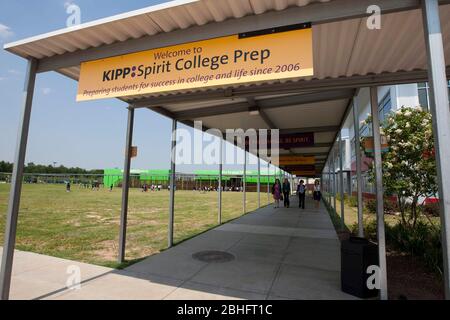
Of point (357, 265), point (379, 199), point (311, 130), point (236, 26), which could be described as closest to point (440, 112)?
point (379, 199)

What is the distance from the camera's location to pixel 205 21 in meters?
3.51

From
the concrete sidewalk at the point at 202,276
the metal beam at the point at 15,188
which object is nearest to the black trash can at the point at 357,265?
the concrete sidewalk at the point at 202,276

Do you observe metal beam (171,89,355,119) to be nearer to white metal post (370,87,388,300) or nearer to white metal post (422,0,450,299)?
white metal post (370,87,388,300)

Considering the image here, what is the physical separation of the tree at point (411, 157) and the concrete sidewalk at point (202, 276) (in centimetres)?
235

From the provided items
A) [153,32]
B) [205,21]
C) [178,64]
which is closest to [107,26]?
[153,32]

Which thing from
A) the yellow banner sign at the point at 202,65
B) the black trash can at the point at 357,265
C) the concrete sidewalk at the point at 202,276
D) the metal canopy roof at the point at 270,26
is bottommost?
the concrete sidewalk at the point at 202,276

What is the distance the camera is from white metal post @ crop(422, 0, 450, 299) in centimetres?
259

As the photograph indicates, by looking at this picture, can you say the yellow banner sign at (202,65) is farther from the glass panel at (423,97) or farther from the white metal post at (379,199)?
the glass panel at (423,97)

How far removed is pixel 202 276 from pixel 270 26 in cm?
418

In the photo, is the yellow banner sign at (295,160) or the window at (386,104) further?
the window at (386,104)

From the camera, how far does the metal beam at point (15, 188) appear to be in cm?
396

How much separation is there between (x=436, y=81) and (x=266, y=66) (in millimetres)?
1691

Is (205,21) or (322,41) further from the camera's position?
(322,41)
